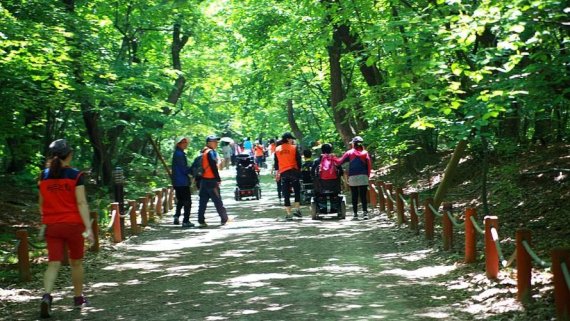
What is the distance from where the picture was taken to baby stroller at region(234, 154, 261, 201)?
24344 mm

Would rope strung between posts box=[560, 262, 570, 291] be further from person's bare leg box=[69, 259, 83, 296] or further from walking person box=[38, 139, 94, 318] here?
person's bare leg box=[69, 259, 83, 296]

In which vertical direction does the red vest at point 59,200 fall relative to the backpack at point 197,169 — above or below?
below

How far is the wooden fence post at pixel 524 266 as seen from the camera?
7.48m

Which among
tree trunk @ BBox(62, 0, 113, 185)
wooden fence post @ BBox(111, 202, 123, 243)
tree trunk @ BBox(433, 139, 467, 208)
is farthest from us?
tree trunk @ BBox(62, 0, 113, 185)

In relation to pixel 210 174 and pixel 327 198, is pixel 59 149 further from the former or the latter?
pixel 327 198

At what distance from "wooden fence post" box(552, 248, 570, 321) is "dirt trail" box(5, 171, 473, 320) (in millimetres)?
1198

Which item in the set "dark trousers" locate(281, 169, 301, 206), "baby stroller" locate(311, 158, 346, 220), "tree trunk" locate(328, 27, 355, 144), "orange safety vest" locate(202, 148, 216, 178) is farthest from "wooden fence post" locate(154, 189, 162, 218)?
"tree trunk" locate(328, 27, 355, 144)

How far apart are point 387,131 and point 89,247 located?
782 centimetres

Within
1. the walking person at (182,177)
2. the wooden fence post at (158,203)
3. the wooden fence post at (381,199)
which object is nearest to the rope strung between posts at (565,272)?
the walking person at (182,177)

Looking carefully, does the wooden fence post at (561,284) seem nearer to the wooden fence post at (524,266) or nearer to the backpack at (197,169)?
the wooden fence post at (524,266)

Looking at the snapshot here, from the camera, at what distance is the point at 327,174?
17141 millimetres

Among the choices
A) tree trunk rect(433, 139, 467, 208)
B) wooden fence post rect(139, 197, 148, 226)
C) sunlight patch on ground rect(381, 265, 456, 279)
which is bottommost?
sunlight patch on ground rect(381, 265, 456, 279)

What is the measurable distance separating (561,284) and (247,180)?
18.8m

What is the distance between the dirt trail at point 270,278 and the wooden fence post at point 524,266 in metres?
0.66
